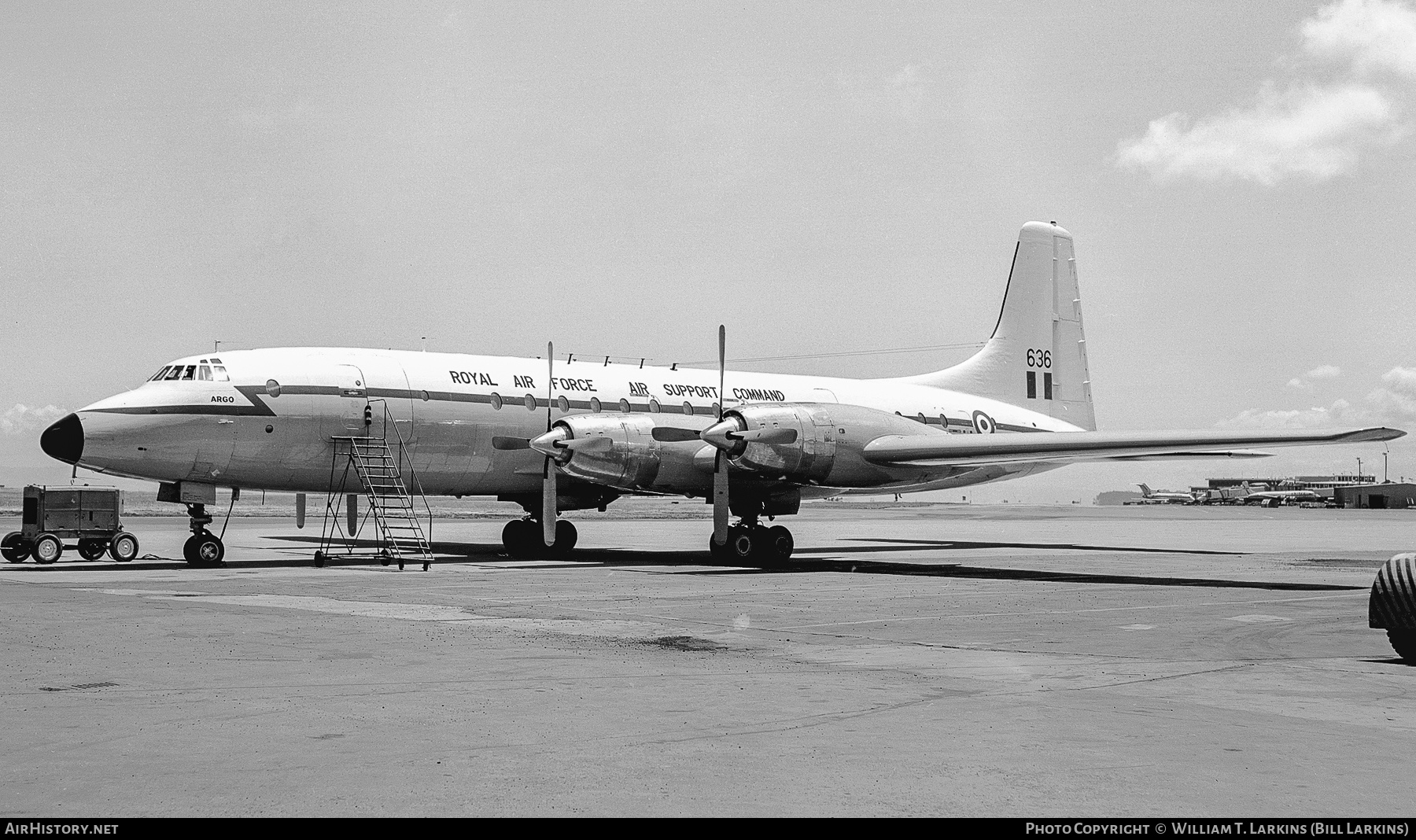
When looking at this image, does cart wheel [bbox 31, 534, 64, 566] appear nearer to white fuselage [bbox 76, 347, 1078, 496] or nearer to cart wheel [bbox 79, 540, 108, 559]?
cart wheel [bbox 79, 540, 108, 559]

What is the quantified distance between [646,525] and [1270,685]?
4538cm

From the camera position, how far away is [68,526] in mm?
28031

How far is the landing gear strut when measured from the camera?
26.4m

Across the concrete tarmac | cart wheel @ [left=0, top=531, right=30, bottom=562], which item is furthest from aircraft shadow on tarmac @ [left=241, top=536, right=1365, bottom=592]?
cart wheel @ [left=0, top=531, right=30, bottom=562]

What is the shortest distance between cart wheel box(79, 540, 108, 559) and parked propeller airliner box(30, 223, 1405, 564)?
2312mm

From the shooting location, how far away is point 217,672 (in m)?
10.9

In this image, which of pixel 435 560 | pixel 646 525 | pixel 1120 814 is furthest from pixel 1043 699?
pixel 646 525

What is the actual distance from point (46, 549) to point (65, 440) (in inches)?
133

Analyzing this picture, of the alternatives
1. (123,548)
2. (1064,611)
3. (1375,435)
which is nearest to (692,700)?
(1064,611)

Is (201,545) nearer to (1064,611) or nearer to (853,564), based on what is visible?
(853,564)

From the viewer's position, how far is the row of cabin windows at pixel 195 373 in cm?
2692
